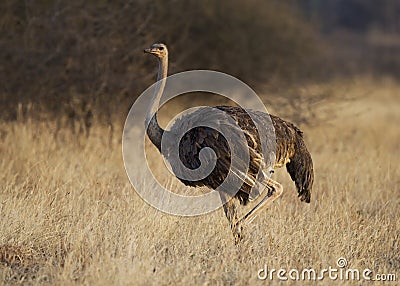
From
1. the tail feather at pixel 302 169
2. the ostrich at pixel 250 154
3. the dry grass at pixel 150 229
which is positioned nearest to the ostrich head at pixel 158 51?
the ostrich at pixel 250 154

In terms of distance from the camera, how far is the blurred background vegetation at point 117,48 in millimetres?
9047

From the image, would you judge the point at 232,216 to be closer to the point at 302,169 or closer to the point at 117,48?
the point at 302,169

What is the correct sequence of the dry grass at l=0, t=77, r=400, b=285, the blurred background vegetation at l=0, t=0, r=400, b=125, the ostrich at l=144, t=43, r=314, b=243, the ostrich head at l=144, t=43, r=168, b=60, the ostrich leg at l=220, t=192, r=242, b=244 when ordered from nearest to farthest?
the dry grass at l=0, t=77, r=400, b=285 < the ostrich at l=144, t=43, r=314, b=243 < the ostrich leg at l=220, t=192, r=242, b=244 < the ostrich head at l=144, t=43, r=168, b=60 < the blurred background vegetation at l=0, t=0, r=400, b=125

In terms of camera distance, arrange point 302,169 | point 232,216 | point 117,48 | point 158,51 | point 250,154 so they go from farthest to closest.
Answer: point 117,48 → point 158,51 → point 302,169 → point 232,216 → point 250,154

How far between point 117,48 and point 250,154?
4303 millimetres

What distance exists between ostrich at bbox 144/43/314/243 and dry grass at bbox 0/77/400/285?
0.82 feet

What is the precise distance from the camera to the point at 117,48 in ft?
30.7

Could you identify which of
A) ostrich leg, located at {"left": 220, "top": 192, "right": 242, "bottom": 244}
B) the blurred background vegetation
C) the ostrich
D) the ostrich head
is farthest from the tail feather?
the blurred background vegetation

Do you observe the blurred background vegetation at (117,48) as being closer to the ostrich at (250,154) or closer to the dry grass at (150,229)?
the dry grass at (150,229)

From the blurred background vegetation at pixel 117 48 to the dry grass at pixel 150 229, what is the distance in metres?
1.22

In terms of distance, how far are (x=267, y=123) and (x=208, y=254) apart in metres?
1.15

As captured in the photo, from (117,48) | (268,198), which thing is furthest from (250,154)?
(117,48)

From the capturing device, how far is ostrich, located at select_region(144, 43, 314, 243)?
17.9 feet

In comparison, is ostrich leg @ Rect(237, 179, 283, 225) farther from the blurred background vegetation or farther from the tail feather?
the blurred background vegetation
